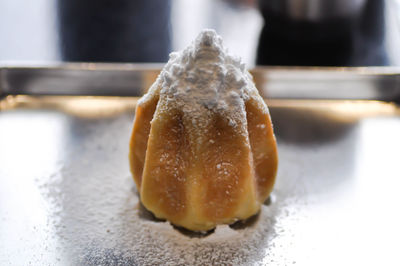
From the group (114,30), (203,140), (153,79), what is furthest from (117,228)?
(114,30)

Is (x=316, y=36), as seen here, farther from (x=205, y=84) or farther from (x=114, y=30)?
(x=205, y=84)

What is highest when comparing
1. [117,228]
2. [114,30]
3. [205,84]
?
[205,84]

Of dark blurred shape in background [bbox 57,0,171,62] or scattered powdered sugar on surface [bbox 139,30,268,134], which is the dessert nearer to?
scattered powdered sugar on surface [bbox 139,30,268,134]

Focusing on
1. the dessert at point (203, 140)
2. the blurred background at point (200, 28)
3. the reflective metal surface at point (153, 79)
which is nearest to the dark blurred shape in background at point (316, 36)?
the blurred background at point (200, 28)

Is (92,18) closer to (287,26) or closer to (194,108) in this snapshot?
(287,26)

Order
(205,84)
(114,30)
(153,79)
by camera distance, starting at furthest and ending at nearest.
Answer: (114,30) < (153,79) < (205,84)

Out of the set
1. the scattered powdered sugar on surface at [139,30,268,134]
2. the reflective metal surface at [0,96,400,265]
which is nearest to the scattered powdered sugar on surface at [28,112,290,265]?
the reflective metal surface at [0,96,400,265]

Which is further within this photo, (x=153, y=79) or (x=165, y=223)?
(x=153, y=79)
